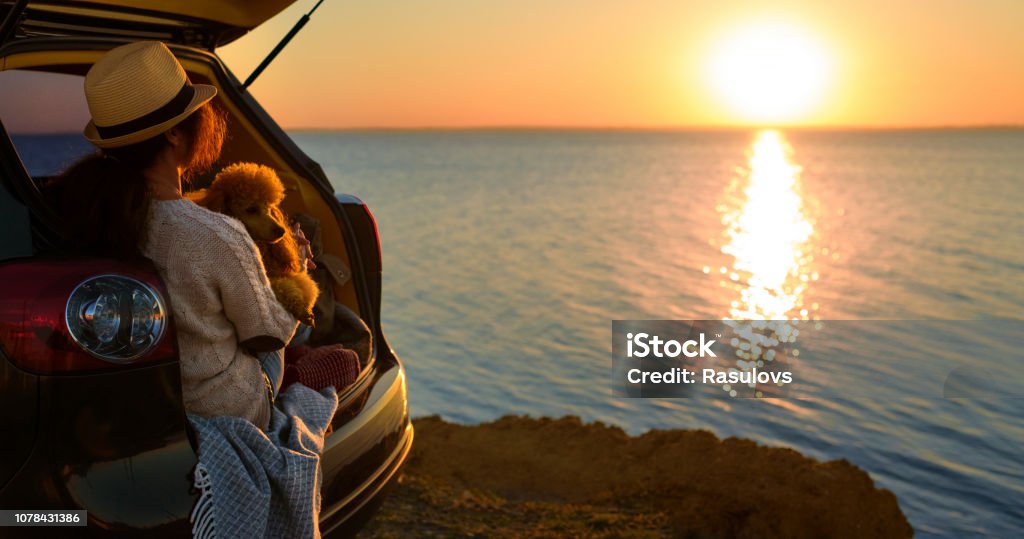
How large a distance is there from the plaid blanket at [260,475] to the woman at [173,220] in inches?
3.8

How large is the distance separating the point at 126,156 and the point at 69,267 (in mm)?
363

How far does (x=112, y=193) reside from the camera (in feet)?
7.09

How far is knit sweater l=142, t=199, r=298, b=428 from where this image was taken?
223 cm

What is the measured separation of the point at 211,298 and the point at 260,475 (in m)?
0.42

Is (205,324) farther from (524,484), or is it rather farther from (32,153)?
(524,484)

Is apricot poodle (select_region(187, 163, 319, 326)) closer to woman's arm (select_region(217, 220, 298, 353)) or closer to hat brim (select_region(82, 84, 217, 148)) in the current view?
woman's arm (select_region(217, 220, 298, 353))

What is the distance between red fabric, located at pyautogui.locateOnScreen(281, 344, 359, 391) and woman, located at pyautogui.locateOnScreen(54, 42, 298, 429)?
451mm

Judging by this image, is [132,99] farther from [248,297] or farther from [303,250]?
[303,250]

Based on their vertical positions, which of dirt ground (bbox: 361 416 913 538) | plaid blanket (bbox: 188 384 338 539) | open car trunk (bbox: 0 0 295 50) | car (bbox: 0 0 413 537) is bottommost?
dirt ground (bbox: 361 416 913 538)

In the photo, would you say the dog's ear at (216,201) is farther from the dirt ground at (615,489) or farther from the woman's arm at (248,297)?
the dirt ground at (615,489)

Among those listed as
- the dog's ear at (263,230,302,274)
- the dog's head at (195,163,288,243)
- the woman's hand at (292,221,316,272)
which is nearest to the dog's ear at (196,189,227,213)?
the dog's head at (195,163,288,243)

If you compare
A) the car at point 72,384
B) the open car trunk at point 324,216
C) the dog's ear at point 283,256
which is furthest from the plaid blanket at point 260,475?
the open car trunk at point 324,216

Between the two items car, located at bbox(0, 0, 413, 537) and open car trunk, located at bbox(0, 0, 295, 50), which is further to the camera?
open car trunk, located at bbox(0, 0, 295, 50)

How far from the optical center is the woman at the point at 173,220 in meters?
2.17
